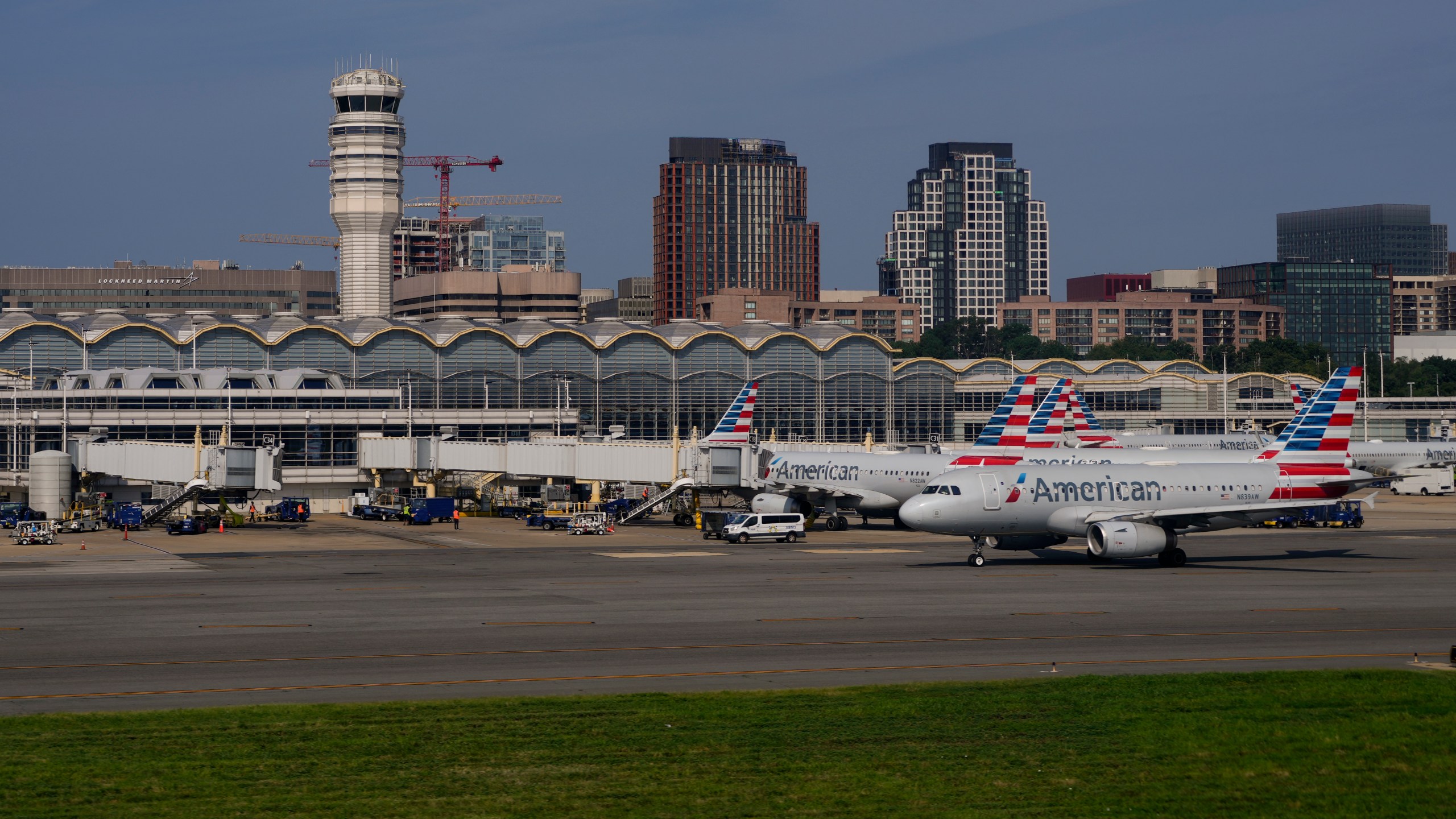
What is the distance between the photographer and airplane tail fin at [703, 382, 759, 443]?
100 m

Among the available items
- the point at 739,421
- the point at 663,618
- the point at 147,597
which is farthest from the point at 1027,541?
the point at 739,421

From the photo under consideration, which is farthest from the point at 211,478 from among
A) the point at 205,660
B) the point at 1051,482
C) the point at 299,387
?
the point at 205,660

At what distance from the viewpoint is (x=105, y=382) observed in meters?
131

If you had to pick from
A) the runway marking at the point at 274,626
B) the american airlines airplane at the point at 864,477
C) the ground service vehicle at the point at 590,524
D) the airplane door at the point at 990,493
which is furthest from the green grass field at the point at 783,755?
the american airlines airplane at the point at 864,477

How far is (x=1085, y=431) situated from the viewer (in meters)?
112

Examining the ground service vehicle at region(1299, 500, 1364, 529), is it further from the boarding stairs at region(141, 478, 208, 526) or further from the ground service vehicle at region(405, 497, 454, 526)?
the boarding stairs at region(141, 478, 208, 526)

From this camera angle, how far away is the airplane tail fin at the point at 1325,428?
65.0 metres

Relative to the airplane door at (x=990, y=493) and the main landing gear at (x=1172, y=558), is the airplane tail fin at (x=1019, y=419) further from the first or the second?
the airplane door at (x=990, y=493)

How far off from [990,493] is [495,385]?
10878 centimetres

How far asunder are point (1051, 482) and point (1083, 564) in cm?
425

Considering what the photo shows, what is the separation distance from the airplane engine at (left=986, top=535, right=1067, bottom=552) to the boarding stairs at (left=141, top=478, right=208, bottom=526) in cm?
5468

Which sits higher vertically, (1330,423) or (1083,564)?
(1330,423)

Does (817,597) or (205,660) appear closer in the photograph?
(205,660)

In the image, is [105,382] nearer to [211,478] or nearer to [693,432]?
[211,478]
